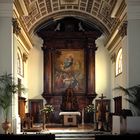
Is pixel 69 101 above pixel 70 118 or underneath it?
above

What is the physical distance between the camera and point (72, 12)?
33500 millimetres

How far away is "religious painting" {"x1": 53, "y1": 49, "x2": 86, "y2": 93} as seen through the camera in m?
34.1

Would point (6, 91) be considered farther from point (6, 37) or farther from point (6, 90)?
point (6, 37)

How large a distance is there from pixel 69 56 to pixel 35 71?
3.15 m

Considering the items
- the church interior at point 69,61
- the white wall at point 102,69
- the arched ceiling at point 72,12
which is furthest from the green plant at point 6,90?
the white wall at point 102,69

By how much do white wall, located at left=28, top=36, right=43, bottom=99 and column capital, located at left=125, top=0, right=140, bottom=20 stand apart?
13370 millimetres

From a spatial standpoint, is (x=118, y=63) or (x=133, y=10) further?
(x=118, y=63)

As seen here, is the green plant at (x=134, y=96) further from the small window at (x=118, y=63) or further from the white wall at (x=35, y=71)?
the white wall at (x=35, y=71)

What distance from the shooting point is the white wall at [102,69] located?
34375mm

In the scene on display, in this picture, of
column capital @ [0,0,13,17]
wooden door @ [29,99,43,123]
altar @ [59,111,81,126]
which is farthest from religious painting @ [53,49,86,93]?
column capital @ [0,0,13,17]

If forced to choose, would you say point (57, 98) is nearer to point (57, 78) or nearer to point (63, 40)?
point (57, 78)

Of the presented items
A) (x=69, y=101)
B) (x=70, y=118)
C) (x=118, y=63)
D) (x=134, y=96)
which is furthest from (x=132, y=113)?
(x=69, y=101)

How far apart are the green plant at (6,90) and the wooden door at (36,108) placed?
12270 mm

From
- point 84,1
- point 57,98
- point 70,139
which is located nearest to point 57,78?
point 57,98
